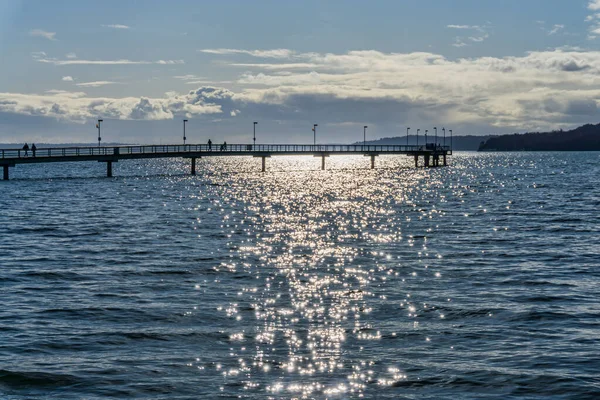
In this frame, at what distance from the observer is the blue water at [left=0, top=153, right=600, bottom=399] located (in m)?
15.9

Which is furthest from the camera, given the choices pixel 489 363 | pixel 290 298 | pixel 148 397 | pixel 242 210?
pixel 242 210

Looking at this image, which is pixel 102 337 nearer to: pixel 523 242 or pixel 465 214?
pixel 523 242

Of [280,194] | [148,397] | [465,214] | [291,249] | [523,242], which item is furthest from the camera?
[280,194]

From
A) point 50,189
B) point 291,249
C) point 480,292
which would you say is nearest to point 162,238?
point 291,249

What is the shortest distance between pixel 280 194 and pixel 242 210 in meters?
21.3

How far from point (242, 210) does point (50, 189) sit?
34666 millimetres

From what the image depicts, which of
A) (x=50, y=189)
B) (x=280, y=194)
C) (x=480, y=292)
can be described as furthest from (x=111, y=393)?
(x=50, y=189)

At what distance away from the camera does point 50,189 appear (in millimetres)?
84062

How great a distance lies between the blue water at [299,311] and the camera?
52.1 feet

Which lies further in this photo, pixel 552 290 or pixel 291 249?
pixel 291 249

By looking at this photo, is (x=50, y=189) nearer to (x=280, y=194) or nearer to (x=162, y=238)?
(x=280, y=194)

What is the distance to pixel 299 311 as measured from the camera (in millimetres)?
21719

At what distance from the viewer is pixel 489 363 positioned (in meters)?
16.9

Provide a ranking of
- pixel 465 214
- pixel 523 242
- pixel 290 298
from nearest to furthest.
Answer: pixel 290 298 → pixel 523 242 → pixel 465 214
